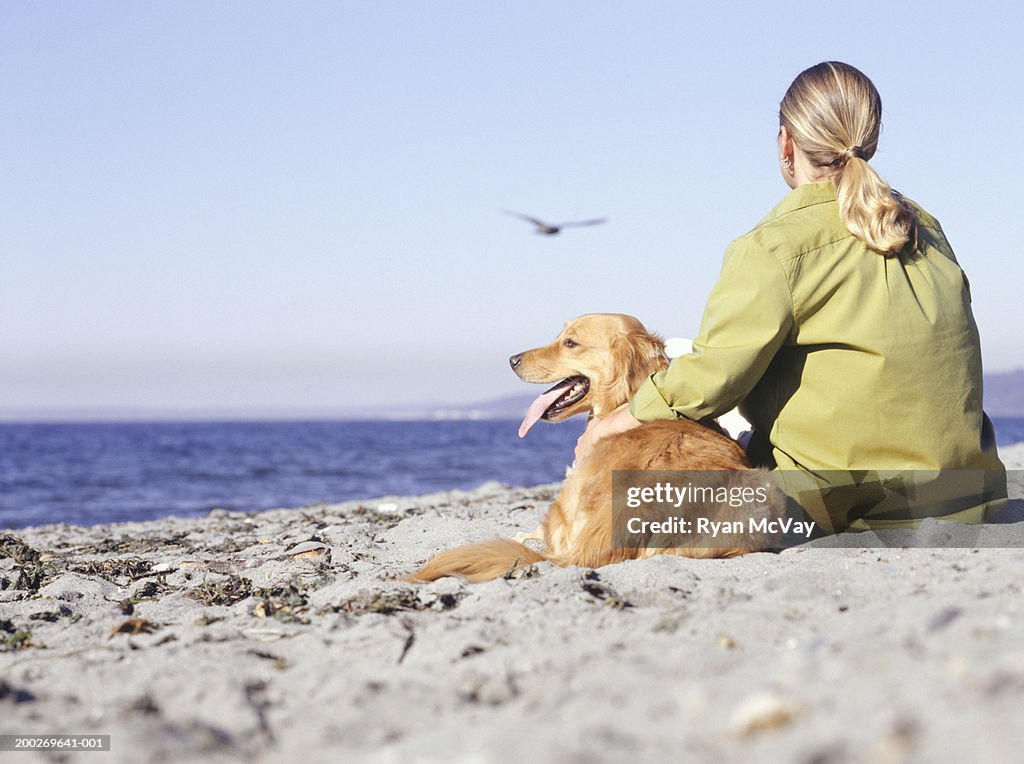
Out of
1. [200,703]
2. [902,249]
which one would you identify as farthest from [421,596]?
[902,249]

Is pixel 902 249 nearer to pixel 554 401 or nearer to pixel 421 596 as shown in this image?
pixel 554 401

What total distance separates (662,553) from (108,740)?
2.33 metres

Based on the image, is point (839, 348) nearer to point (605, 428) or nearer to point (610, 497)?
point (610, 497)

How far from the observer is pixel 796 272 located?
3.41m

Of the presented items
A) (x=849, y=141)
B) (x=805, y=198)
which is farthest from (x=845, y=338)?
(x=849, y=141)

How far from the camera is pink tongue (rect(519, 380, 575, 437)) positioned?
4.99 m

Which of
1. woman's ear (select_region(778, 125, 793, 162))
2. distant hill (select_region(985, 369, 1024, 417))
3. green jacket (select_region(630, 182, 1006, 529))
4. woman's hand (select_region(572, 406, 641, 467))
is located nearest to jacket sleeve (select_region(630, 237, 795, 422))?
green jacket (select_region(630, 182, 1006, 529))

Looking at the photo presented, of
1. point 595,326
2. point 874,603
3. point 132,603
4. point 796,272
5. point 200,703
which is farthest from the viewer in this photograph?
point 595,326

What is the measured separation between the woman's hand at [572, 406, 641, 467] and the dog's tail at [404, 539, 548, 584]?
0.55m

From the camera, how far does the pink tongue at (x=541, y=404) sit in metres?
4.99

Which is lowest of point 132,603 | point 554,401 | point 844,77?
point 132,603

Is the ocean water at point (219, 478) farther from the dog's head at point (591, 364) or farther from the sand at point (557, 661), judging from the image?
the sand at point (557, 661)

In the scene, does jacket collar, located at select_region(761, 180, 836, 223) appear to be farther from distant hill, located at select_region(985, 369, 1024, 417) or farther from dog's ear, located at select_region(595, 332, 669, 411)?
distant hill, located at select_region(985, 369, 1024, 417)

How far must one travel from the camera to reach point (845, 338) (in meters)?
3.48
